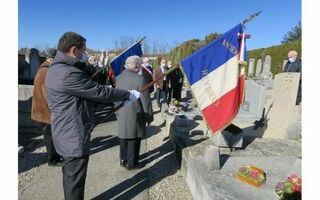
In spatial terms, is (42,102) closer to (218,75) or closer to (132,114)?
(132,114)

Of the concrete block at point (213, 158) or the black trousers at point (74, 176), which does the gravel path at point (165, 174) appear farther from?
the black trousers at point (74, 176)

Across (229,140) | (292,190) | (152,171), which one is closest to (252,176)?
(292,190)

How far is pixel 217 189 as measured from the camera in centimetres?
371

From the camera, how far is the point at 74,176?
3496mm

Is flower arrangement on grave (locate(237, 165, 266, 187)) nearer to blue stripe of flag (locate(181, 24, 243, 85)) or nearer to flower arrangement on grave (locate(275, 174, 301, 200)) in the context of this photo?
flower arrangement on grave (locate(275, 174, 301, 200))

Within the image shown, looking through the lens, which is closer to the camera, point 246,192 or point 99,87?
point 99,87

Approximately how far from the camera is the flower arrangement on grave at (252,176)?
3930 millimetres

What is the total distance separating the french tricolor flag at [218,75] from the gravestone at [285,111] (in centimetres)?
302

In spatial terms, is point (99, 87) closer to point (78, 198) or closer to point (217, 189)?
point (78, 198)

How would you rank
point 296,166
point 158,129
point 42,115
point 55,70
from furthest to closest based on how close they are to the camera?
point 158,129
point 42,115
point 296,166
point 55,70

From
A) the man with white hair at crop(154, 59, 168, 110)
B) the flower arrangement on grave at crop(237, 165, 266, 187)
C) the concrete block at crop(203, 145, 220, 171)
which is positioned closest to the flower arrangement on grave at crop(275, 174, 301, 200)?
the flower arrangement on grave at crop(237, 165, 266, 187)

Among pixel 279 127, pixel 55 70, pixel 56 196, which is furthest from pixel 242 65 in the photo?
pixel 279 127

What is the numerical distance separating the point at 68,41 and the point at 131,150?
258cm
